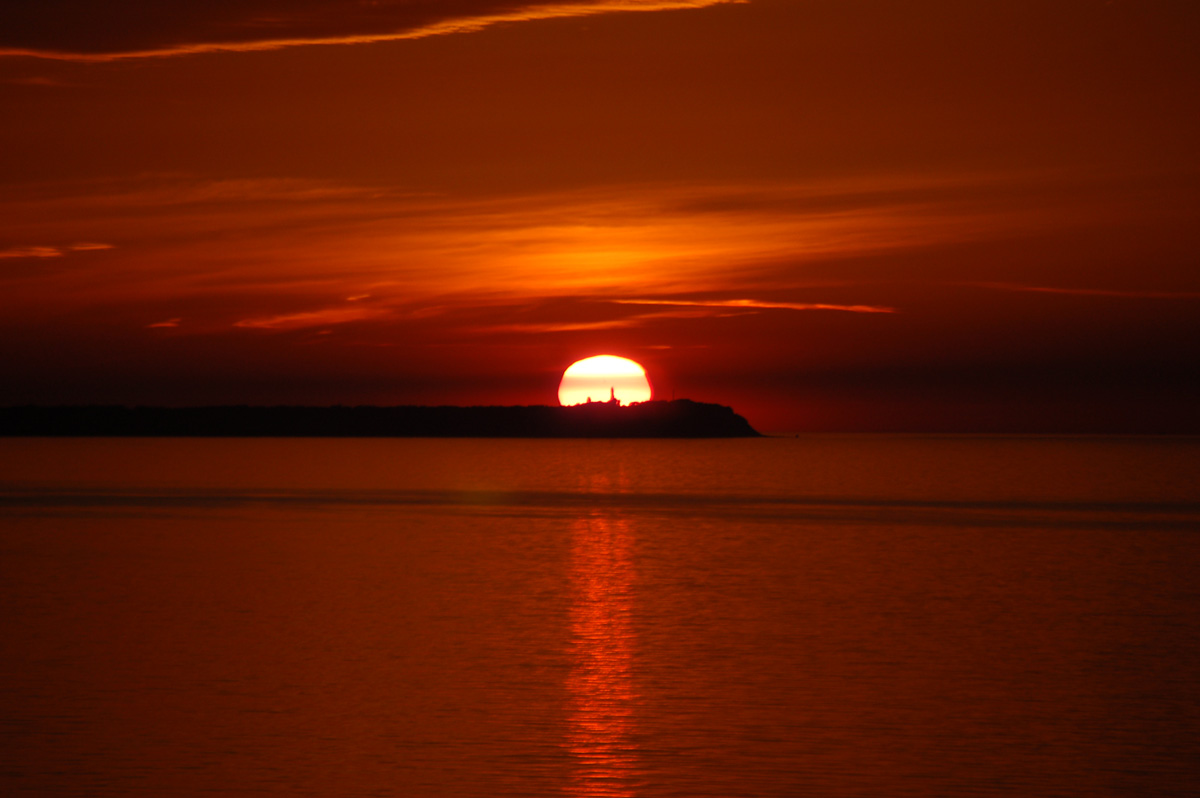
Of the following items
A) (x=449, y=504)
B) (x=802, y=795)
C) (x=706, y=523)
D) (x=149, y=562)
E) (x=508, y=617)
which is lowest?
(x=802, y=795)

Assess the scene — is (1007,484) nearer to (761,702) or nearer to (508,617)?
(508,617)

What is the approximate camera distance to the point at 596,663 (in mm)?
19438

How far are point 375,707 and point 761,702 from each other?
16.7ft

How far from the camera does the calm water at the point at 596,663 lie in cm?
1352

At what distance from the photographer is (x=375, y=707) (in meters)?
16.3

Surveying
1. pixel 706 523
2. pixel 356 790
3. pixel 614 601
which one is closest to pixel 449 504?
pixel 706 523

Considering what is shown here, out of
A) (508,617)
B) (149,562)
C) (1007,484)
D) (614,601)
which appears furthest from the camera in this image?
(1007,484)

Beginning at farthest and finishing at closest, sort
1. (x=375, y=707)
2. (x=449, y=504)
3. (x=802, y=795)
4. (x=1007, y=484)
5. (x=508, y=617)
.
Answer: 1. (x=1007, y=484)
2. (x=449, y=504)
3. (x=508, y=617)
4. (x=375, y=707)
5. (x=802, y=795)

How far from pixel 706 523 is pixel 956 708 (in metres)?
33.5

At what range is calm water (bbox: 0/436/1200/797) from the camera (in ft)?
44.3

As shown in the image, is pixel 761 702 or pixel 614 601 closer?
pixel 761 702

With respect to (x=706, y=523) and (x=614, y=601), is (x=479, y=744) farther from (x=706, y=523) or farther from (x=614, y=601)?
(x=706, y=523)

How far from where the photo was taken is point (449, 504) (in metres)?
62.8

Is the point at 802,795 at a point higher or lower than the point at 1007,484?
lower
